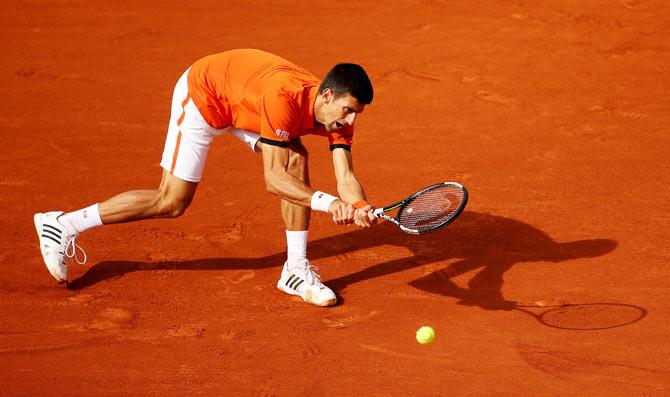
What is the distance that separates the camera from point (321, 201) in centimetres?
575

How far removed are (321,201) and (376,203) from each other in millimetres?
2143

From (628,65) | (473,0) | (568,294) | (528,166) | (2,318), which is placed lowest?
(2,318)

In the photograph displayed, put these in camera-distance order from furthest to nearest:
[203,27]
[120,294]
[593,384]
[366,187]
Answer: [203,27], [366,187], [120,294], [593,384]

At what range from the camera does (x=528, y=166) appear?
27.3 ft

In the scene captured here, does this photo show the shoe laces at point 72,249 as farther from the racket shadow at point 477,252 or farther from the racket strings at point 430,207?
the racket strings at point 430,207

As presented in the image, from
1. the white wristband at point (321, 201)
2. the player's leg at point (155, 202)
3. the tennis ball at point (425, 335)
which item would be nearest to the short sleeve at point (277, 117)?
the white wristband at point (321, 201)

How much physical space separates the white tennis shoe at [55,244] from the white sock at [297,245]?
1.43 meters

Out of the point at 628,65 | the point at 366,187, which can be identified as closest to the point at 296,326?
the point at 366,187

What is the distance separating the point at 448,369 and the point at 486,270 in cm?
134

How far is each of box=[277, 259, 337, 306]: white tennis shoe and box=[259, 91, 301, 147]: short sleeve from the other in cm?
99

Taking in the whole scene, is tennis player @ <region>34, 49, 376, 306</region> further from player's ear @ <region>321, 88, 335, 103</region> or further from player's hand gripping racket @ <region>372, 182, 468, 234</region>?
player's hand gripping racket @ <region>372, 182, 468, 234</region>

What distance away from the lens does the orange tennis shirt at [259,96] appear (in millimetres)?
5867

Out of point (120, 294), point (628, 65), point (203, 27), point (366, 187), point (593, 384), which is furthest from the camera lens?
point (203, 27)

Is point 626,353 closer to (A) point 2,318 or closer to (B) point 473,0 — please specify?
(A) point 2,318
